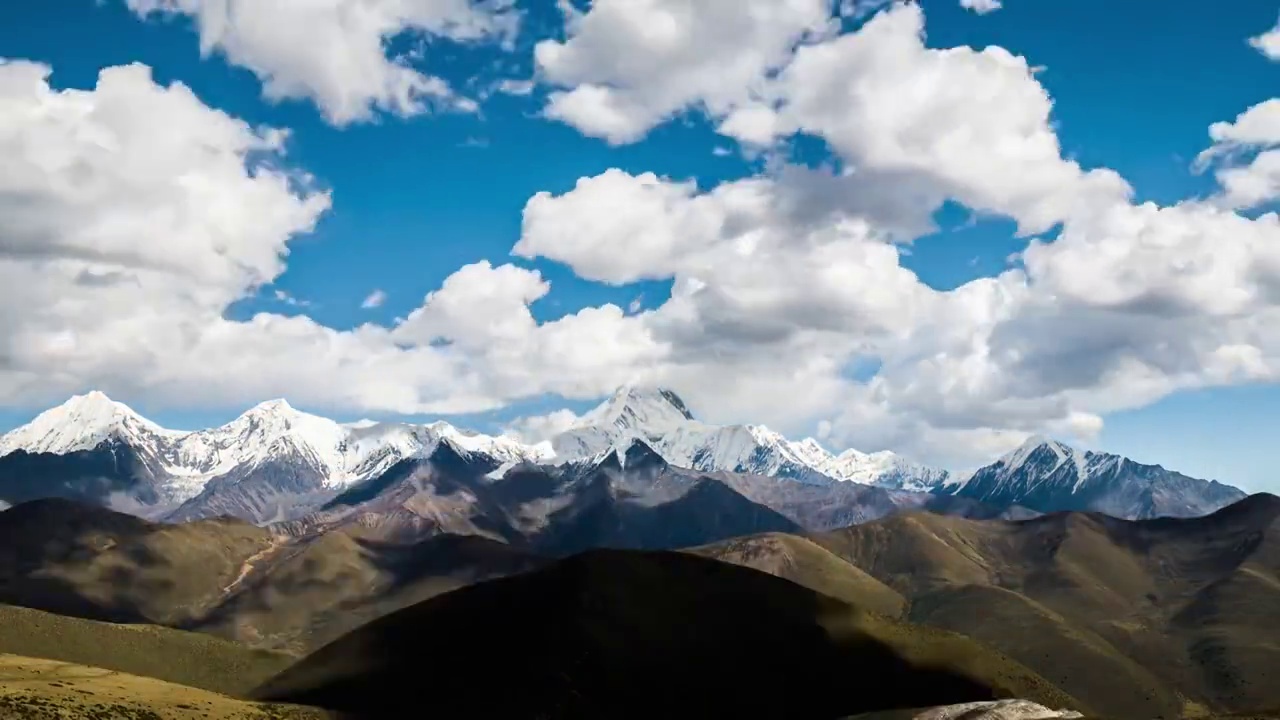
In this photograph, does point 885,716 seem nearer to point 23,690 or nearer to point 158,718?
point 158,718

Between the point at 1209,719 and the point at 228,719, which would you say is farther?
the point at 228,719

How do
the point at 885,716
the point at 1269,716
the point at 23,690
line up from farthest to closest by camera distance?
the point at 885,716 < the point at 23,690 < the point at 1269,716

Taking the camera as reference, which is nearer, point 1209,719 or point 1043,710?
point 1209,719

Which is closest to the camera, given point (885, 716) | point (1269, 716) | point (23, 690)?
point (1269, 716)

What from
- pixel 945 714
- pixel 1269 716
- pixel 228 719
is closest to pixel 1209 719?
pixel 1269 716

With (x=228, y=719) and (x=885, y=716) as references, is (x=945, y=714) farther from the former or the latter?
(x=228, y=719)

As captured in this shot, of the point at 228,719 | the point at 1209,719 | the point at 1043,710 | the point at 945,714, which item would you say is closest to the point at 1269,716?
the point at 1209,719
